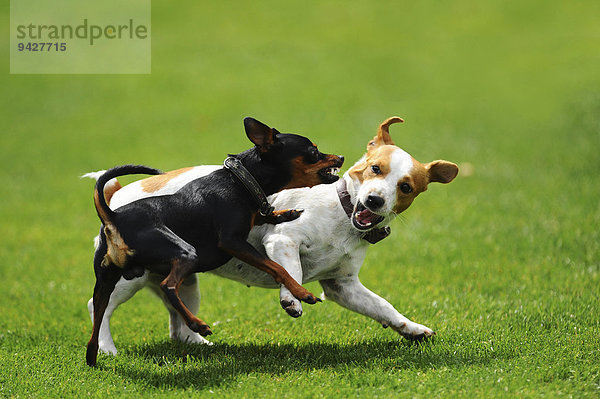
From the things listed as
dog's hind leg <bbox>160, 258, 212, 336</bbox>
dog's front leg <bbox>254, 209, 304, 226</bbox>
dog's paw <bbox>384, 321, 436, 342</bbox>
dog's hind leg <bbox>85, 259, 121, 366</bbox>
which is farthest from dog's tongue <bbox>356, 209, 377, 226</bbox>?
dog's hind leg <bbox>85, 259, 121, 366</bbox>

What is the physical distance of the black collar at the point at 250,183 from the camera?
513 cm

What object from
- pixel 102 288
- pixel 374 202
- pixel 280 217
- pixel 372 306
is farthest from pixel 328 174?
pixel 102 288

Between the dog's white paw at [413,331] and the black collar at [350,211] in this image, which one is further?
the dog's white paw at [413,331]

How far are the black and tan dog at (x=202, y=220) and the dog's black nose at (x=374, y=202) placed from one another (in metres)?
0.30

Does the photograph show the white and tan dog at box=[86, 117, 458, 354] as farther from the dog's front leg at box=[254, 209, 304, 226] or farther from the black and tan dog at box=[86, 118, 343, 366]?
the black and tan dog at box=[86, 118, 343, 366]

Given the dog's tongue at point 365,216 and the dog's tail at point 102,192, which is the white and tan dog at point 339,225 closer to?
the dog's tongue at point 365,216

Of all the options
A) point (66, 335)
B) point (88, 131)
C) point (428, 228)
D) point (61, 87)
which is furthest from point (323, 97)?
point (66, 335)

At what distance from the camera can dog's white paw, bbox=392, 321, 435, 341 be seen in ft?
18.8

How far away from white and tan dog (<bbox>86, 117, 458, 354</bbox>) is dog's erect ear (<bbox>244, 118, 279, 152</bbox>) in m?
→ 0.55

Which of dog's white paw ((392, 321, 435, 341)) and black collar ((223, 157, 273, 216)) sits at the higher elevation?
black collar ((223, 157, 273, 216))

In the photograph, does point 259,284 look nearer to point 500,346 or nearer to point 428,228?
point 500,346

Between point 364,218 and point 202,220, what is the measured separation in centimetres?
115

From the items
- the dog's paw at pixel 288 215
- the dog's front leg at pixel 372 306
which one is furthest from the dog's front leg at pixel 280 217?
the dog's front leg at pixel 372 306

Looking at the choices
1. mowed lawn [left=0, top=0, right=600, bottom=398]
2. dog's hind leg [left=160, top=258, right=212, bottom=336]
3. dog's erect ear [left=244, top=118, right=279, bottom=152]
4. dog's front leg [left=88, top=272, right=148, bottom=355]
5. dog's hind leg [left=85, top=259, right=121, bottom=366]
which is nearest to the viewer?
dog's hind leg [left=160, top=258, right=212, bottom=336]
